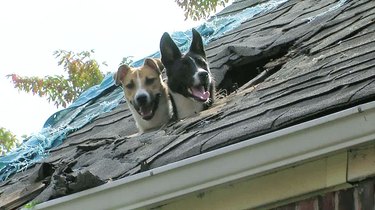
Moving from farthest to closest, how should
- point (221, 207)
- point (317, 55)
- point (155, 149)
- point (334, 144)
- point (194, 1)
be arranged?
1. point (194, 1)
2. point (317, 55)
3. point (155, 149)
4. point (221, 207)
5. point (334, 144)

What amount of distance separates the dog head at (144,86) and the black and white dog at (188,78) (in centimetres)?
14

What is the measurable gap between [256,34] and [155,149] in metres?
2.45

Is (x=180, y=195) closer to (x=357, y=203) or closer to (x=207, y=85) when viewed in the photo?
(x=357, y=203)

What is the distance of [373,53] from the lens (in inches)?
180

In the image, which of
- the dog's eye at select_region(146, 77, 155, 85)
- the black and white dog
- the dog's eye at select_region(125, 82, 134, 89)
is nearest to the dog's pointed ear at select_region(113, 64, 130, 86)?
the dog's eye at select_region(125, 82, 134, 89)

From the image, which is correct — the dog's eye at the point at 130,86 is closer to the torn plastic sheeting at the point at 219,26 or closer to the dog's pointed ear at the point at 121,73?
the dog's pointed ear at the point at 121,73

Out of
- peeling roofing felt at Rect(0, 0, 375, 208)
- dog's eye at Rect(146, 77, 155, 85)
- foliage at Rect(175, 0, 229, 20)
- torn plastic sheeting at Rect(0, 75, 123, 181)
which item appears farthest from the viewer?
foliage at Rect(175, 0, 229, 20)

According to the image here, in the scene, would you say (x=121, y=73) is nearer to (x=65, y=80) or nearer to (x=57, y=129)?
(x=57, y=129)

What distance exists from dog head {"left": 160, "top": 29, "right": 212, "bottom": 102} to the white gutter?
154 centimetres

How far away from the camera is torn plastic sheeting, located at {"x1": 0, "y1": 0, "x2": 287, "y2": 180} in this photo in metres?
6.90

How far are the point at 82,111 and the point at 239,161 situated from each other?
162 inches

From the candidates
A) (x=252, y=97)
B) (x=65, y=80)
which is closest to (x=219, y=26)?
(x=252, y=97)

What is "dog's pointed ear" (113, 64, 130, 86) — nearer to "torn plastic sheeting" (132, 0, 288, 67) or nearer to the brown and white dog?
the brown and white dog

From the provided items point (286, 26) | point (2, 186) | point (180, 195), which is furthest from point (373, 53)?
point (2, 186)
